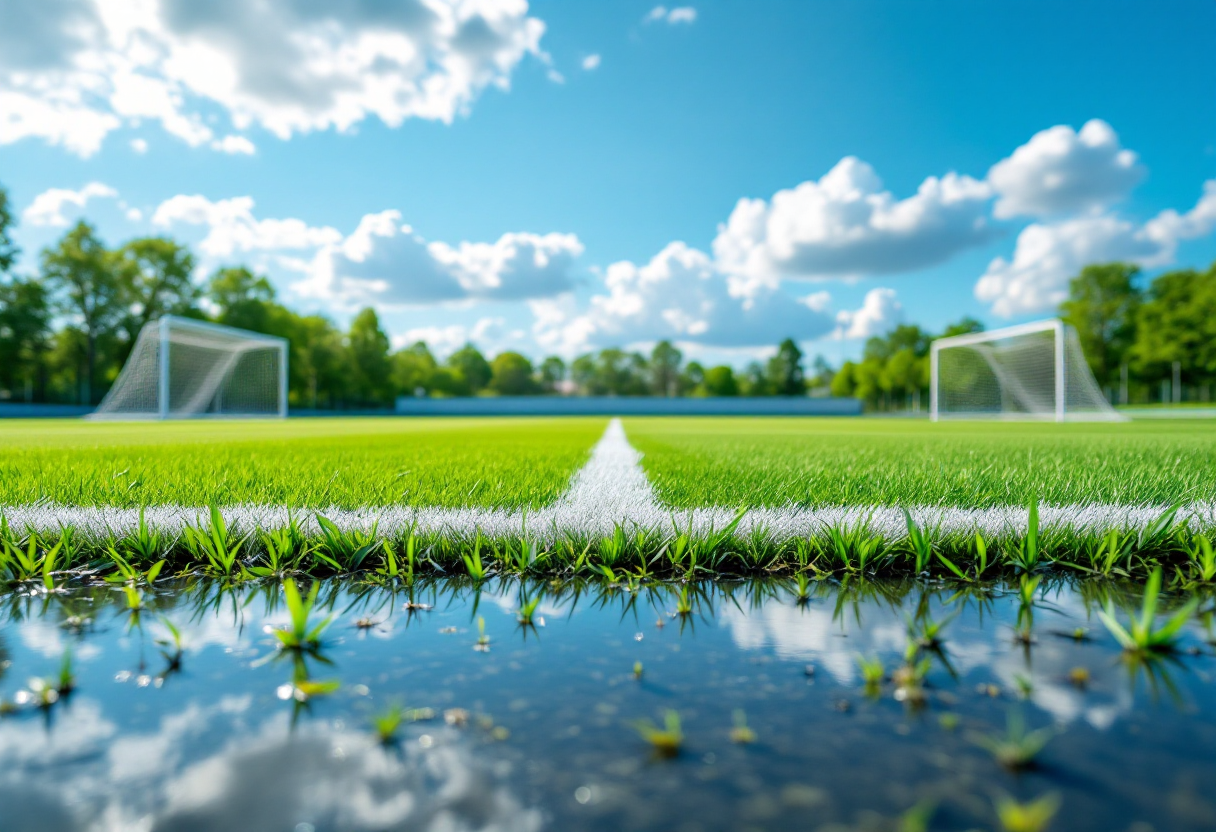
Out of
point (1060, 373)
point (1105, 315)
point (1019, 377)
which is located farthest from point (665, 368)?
point (1060, 373)

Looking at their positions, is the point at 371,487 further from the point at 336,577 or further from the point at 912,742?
the point at 912,742

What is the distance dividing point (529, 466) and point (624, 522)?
2.43 metres

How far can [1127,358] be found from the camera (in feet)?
159

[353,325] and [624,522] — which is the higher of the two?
[353,325]

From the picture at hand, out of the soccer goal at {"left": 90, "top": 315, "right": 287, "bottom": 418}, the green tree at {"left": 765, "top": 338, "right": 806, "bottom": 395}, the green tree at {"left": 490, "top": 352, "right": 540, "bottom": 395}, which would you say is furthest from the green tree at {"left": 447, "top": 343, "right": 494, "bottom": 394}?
the soccer goal at {"left": 90, "top": 315, "right": 287, "bottom": 418}

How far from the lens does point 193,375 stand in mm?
26375

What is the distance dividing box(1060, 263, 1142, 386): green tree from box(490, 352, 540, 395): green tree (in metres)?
59.4

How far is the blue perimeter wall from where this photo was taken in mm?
51094

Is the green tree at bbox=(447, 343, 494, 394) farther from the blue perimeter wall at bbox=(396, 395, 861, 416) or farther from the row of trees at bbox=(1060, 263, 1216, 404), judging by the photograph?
the row of trees at bbox=(1060, 263, 1216, 404)

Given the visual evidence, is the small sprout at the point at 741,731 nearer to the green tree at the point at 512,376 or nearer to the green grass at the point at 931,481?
the green grass at the point at 931,481

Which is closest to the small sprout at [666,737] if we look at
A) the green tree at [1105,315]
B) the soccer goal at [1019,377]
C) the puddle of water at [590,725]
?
the puddle of water at [590,725]

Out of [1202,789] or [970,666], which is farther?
[970,666]

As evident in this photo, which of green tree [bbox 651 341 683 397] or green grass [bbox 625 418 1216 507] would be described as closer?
green grass [bbox 625 418 1216 507]

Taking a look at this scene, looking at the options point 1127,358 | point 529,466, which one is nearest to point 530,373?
point 1127,358
